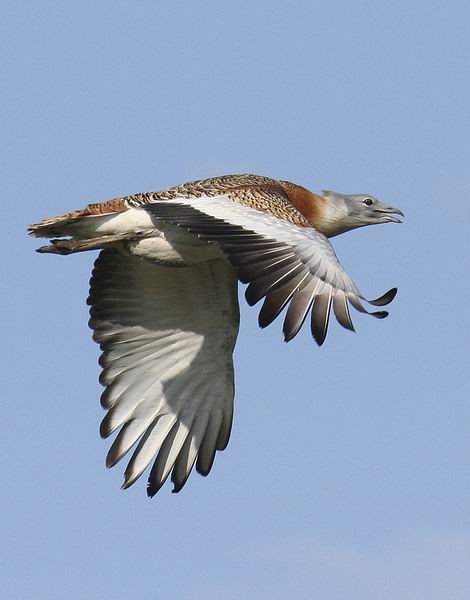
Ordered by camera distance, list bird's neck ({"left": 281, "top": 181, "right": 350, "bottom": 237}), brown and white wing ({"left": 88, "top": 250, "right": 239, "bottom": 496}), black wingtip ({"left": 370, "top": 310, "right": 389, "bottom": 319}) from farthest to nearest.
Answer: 1. brown and white wing ({"left": 88, "top": 250, "right": 239, "bottom": 496})
2. bird's neck ({"left": 281, "top": 181, "right": 350, "bottom": 237})
3. black wingtip ({"left": 370, "top": 310, "right": 389, "bottom": 319})

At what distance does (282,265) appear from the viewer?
10.8 meters

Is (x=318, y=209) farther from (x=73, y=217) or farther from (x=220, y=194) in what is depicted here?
(x=73, y=217)

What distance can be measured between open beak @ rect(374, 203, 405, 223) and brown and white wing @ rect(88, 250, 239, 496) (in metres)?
1.62

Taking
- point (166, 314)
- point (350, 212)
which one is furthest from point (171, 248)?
point (350, 212)

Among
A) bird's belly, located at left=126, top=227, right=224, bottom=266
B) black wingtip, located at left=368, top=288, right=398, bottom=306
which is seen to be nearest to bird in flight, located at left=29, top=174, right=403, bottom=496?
bird's belly, located at left=126, top=227, right=224, bottom=266

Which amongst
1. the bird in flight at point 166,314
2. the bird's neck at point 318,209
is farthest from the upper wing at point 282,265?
the bird's neck at point 318,209

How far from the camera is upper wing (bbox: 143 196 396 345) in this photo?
1043cm

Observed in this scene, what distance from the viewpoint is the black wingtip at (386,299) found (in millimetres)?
10586

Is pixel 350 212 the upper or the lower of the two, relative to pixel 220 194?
upper

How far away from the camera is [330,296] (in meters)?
10.5

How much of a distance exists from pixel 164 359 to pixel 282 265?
3.53 m

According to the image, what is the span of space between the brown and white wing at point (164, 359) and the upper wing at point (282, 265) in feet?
7.31

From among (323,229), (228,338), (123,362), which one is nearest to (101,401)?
(123,362)

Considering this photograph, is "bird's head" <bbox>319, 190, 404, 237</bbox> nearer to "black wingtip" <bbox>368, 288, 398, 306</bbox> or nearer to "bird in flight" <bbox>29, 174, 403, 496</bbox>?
"bird in flight" <bbox>29, 174, 403, 496</bbox>
